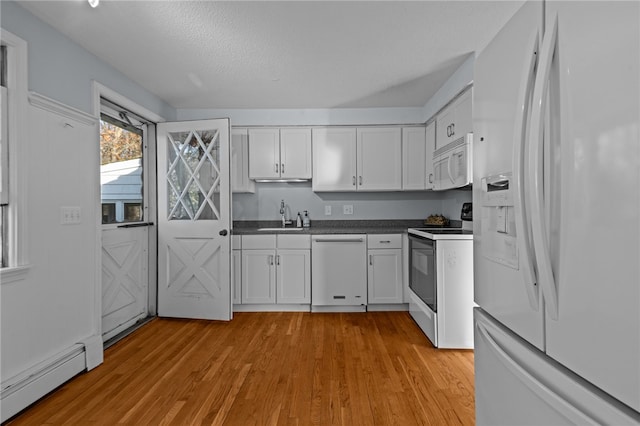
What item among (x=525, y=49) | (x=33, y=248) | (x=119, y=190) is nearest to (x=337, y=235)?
(x=119, y=190)

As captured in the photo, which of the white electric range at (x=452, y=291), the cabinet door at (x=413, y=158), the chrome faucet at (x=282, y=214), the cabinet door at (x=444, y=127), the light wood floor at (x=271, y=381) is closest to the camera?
the light wood floor at (x=271, y=381)

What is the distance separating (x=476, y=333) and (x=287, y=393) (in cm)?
134

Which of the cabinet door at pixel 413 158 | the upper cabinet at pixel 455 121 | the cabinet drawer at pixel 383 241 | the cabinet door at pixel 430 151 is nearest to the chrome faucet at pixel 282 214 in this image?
the cabinet drawer at pixel 383 241

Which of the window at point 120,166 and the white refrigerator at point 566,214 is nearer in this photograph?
the white refrigerator at point 566,214

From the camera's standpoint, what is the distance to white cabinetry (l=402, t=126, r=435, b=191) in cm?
407

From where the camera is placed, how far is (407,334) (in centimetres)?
316

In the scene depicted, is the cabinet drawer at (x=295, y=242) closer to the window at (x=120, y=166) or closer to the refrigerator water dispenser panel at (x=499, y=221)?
the window at (x=120, y=166)

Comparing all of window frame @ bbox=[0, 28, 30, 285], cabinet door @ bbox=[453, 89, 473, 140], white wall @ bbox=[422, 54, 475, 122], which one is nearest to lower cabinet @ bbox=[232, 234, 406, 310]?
cabinet door @ bbox=[453, 89, 473, 140]

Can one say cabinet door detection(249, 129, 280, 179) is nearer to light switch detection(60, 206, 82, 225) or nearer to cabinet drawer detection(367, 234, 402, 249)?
cabinet drawer detection(367, 234, 402, 249)

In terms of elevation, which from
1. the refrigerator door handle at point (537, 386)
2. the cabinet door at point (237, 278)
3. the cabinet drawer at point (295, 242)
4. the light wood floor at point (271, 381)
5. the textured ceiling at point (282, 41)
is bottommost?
the light wood floor at point (271, 381)

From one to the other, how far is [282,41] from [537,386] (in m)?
2.48

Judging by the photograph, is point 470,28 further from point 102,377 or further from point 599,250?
point 102,377

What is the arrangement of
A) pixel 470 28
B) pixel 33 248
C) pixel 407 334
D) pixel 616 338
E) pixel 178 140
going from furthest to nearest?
pixel 178 140
pixel 407 334
pixel 470 28
pixel 33 248
pixel 616 338

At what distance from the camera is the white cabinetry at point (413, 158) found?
4.07 meters
